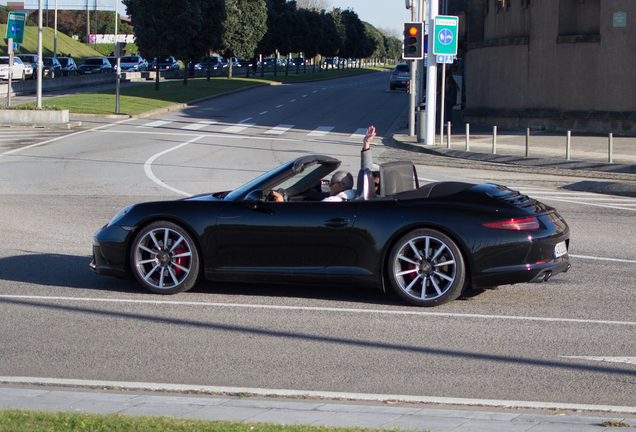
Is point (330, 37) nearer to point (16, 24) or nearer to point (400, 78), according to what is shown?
point (400, 78)

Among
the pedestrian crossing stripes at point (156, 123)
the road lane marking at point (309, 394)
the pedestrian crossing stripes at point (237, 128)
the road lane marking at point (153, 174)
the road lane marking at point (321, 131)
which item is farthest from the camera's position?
the pedestrian crossing stripes at point (156, 123)

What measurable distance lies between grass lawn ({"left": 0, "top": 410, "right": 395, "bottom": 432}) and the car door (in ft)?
10.3

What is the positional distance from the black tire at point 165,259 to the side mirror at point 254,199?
0.67 meters

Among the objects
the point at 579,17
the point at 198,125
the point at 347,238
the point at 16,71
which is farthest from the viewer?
the point at 16,71

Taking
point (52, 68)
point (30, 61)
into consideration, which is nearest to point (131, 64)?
point (52, 68)

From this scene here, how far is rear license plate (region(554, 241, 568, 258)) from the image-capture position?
22.9ft

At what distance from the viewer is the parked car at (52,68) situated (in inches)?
2304

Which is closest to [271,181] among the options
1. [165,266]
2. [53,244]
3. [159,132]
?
[165,266]

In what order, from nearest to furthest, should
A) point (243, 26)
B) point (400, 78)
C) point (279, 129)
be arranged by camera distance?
point (279, 129)
point (400, 78)
point (243, 26)

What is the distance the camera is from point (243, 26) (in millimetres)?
58344

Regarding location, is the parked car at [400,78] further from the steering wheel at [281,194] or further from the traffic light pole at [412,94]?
the steering wheel at [281,194]

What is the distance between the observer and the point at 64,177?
1684cm

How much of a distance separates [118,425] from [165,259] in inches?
142

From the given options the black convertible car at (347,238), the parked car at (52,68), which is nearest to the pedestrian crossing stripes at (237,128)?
the black convertible car at (347,238)
